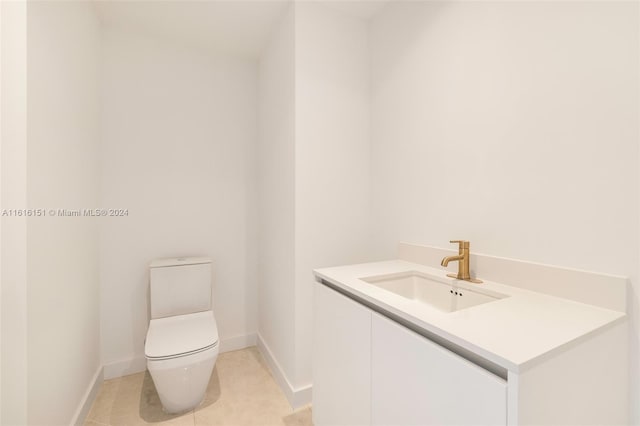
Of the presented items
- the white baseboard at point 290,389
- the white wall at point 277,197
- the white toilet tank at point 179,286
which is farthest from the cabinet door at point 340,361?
the white toilet tank at point 179,286

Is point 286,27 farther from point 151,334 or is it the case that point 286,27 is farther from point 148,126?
point 151,334

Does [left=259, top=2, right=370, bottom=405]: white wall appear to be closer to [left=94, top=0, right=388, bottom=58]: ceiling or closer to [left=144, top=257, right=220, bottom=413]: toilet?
[left=94, top=0, right=388, bottom=58]: ceiling

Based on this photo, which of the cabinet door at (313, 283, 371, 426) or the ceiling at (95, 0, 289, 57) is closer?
the cabinet door at (313, 283, 371, 426)

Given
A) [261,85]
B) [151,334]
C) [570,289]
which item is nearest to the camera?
[570,289]

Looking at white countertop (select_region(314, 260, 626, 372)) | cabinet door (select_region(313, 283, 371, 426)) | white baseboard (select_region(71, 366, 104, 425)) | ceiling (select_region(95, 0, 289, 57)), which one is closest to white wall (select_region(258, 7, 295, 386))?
ceiling (select_region(95, 0, 289, 57))

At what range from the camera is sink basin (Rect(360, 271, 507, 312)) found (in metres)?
1.18

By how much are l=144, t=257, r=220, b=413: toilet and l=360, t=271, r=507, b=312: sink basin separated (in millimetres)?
1038

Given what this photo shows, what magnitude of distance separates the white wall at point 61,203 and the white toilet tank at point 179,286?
35cm

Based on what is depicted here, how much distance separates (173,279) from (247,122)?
1348 millimetres

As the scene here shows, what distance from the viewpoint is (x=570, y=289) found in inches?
38.6

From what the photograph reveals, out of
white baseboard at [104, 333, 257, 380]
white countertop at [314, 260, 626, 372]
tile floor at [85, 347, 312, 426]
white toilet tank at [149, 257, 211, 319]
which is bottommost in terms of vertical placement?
tile floor at [85, 347, 312, 426]

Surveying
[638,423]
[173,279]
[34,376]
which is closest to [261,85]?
[173,279]

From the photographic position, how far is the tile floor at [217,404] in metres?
1.60

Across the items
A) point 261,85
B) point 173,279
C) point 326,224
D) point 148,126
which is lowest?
point 173,279
